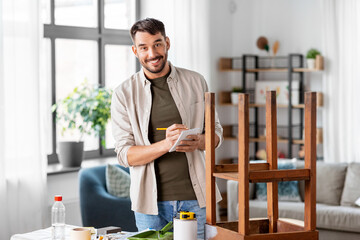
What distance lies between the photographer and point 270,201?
2104mm

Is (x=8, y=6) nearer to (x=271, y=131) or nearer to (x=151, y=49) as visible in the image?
(x=151, y=49)

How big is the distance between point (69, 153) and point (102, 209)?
2.62ft

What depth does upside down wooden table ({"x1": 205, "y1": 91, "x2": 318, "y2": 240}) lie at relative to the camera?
183 cm

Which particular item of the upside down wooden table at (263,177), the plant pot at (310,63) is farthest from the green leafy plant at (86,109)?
the upside down wooden table at (263,177)

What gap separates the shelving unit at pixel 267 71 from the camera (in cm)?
630

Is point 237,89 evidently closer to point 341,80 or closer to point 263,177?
point 341,80

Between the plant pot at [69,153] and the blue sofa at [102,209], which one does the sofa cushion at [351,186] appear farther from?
the plant pot at [69,153]

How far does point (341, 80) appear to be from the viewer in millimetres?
5922

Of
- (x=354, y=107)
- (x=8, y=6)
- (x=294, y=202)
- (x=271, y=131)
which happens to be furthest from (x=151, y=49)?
(x=354, y=107)

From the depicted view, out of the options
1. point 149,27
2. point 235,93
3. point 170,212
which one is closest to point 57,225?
point 170,212

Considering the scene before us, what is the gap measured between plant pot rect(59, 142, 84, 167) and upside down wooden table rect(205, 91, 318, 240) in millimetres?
3214

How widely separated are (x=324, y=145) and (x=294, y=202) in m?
0.97

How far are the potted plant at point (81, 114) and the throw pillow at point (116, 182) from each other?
53cm

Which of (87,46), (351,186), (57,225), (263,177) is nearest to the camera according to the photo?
(263,177)
